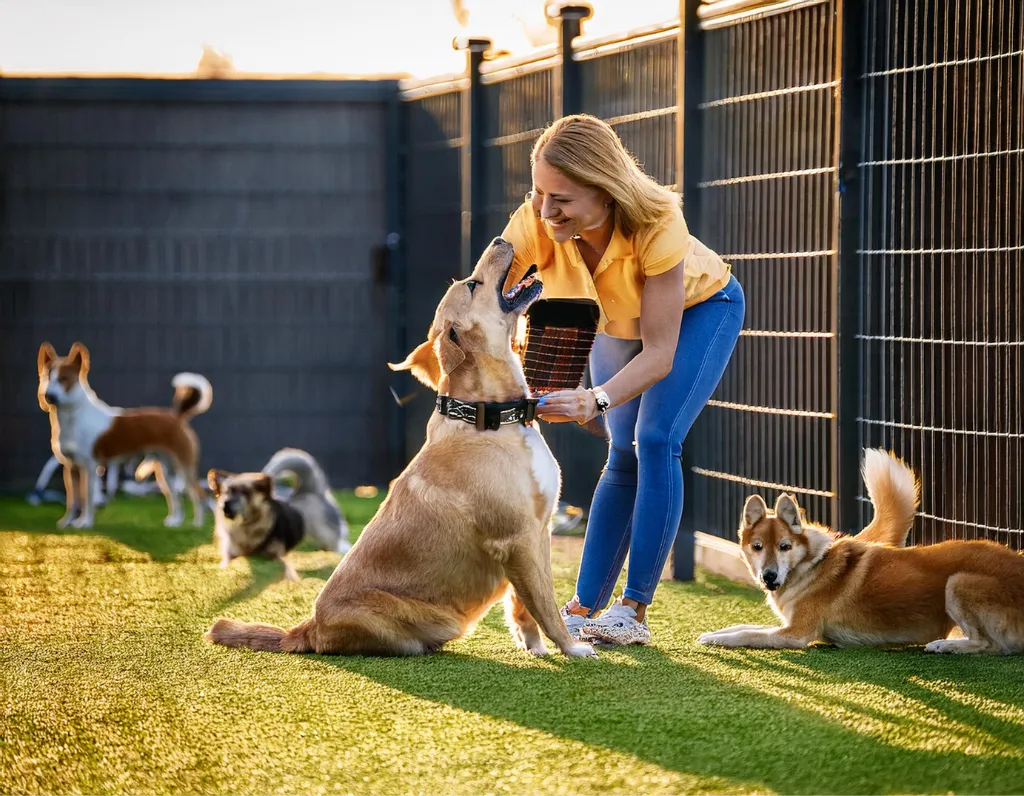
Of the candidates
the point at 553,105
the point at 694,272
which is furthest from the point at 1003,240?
the point at 553,105

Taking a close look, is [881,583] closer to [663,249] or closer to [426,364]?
[663,249]

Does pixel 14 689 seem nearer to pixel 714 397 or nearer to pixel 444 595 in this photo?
pixel 444 595

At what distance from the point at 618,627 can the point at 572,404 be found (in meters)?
0.83

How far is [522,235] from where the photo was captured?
4.00 metres

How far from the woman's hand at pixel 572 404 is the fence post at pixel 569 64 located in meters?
3.35

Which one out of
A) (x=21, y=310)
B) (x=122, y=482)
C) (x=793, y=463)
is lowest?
(x=122, y=482)

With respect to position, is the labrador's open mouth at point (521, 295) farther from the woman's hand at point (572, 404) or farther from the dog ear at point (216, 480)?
the dog ear at point (216, 480)

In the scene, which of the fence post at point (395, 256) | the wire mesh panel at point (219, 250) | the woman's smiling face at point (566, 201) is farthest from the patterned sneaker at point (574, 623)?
the wire mesh panel at point (219, 250)

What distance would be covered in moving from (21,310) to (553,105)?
4317 mm

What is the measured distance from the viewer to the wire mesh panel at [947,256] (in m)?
4.33

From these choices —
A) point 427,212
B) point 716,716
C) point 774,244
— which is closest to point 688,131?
point 774,244

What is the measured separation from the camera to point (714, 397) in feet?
19.1

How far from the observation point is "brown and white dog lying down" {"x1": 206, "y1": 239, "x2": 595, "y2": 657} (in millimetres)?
3730

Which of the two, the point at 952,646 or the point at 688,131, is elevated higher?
the point at 688,131
